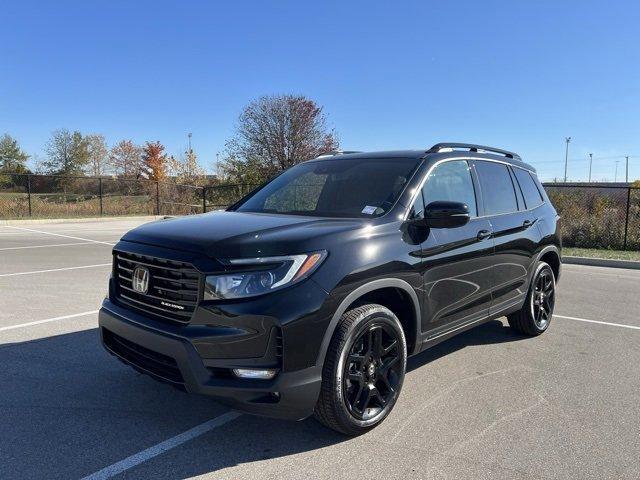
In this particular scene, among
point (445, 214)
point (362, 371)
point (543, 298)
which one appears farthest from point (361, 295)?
point (543, 298)

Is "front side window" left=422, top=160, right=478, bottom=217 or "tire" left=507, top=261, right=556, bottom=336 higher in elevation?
"front side window" left=422, top=160, right=478, bottom=217

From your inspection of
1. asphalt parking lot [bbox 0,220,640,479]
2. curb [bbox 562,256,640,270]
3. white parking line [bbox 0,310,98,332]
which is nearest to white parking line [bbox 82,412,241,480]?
asphalt parking lot [bbox 0,220,640,479]

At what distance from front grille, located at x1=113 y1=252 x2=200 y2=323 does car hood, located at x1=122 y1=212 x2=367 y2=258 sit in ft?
0.38

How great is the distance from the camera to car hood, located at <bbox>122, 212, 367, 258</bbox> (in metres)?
3.01

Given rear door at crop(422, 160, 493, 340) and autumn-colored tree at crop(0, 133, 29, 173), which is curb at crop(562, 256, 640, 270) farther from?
autumn-colored tree at crop(0, 133, 29, 173)

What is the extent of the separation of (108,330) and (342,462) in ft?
5.92

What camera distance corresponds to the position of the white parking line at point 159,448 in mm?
2877

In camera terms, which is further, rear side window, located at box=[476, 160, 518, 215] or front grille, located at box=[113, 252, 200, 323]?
rear side window, located at box=[476, 160, 518, 215]

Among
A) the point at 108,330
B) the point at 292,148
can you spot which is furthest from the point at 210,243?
the point at 292,148

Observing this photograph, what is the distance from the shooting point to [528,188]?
5.66 metres

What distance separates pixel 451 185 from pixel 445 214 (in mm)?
789

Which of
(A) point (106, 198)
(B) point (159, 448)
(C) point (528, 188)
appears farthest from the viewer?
(A) point (106, 198)

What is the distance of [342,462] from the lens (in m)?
3.04

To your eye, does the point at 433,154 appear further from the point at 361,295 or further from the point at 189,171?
the point at 189,171
